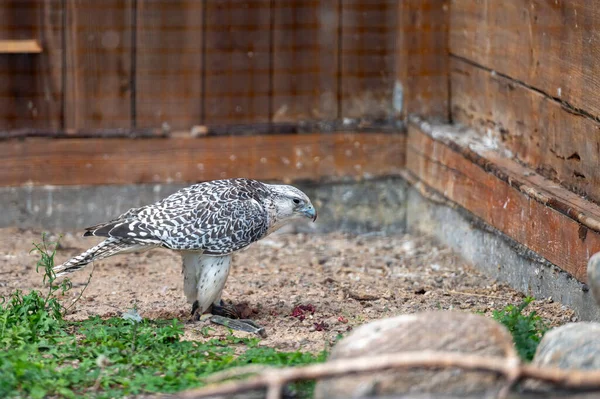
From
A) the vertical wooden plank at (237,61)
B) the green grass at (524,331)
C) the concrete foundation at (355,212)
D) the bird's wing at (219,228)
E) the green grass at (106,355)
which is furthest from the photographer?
the vertical wooden plank at (237,61)

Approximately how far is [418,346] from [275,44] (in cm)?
392

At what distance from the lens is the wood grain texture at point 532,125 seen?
5.09 metres

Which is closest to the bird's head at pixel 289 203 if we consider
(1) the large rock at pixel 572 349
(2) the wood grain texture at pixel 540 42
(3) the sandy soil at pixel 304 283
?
(3) the sandy soil at pixel 304 283

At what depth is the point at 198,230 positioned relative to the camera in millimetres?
5055

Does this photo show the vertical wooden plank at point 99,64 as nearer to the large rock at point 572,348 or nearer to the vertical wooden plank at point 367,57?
the vertical wooden plank at point 367,57

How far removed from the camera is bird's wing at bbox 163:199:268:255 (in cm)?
504

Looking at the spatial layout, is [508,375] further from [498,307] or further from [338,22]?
[338,22]

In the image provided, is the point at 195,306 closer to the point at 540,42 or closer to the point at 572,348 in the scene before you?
the point at 572,348

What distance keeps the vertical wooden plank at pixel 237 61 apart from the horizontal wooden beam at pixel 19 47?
1114 mm

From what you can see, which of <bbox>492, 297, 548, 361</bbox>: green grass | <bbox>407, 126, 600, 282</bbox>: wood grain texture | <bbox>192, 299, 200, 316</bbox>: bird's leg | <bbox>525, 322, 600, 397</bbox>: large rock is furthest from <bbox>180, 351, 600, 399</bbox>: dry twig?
<bbox>192, 299, 200, 316</bbox>: bird's leg

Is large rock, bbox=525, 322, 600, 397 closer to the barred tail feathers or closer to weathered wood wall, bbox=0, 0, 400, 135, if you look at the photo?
the barred tail feathers

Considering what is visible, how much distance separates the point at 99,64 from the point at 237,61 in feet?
3.00

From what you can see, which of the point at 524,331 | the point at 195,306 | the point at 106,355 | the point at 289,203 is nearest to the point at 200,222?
the point at 195,306

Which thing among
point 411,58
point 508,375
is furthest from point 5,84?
point 508,375
